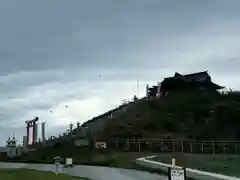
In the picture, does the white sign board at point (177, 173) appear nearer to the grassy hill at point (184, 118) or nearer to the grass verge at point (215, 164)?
the grass verge at point (215, 164)

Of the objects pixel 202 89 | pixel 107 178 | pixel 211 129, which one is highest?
pixel 202 89

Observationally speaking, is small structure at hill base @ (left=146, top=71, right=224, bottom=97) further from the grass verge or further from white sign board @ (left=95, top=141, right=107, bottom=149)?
the grass verge

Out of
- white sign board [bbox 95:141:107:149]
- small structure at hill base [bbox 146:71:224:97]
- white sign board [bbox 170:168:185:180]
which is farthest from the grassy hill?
white sign board [bbox 170:168:185:180]

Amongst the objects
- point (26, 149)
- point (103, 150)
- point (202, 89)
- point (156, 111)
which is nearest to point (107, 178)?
point (103, 150)

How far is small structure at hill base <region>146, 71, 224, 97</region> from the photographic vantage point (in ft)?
238

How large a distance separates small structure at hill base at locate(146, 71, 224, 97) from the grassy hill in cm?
176

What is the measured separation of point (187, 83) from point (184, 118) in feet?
26.7

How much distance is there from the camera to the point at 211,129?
204 ft

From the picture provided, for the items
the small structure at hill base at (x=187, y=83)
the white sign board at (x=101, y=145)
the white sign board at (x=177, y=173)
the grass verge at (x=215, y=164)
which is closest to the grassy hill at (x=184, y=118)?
the small structure at hill base at (x=187, y=83)

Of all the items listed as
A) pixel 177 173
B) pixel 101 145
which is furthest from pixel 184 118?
pixel 177 173

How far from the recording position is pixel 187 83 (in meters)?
72.6

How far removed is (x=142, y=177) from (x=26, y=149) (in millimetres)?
36534

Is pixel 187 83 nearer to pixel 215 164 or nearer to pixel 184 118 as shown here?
pixel 184 118

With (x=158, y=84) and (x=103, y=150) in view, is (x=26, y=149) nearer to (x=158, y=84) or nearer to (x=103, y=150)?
(x=103, y=150)
